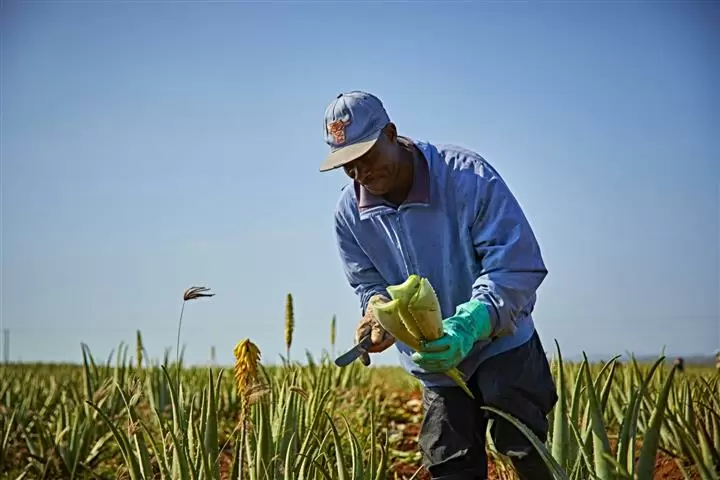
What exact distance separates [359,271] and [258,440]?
2.46 ft

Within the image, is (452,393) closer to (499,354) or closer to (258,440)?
(499,354)

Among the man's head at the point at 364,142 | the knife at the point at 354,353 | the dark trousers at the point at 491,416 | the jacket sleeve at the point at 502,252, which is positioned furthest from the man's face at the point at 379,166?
the dark trousers at the point at 491,416

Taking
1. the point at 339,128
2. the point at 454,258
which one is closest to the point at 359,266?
the point at 454,258

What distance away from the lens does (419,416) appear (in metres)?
6.33

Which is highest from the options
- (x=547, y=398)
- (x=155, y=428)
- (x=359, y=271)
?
(x=359, y=271)

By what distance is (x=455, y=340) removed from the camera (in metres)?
2.49

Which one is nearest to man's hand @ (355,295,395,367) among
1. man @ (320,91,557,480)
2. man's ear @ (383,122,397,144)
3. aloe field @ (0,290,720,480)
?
man @ (320,91,557,480)

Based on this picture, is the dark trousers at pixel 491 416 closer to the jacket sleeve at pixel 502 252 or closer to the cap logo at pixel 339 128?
the jacket sleeve at pixel 502 252

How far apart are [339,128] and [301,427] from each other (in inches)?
58.8

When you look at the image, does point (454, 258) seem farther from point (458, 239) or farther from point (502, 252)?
point (502, 252)

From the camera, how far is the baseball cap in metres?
2.83

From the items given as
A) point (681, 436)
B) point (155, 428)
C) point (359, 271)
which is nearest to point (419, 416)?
point (155, 428)

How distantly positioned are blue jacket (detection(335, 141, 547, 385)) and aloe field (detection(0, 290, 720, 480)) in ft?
0.96

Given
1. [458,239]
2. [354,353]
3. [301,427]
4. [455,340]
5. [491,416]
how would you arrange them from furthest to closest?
[301,427] < [491,416] < [458,239] < [354,353] < [455,340]
